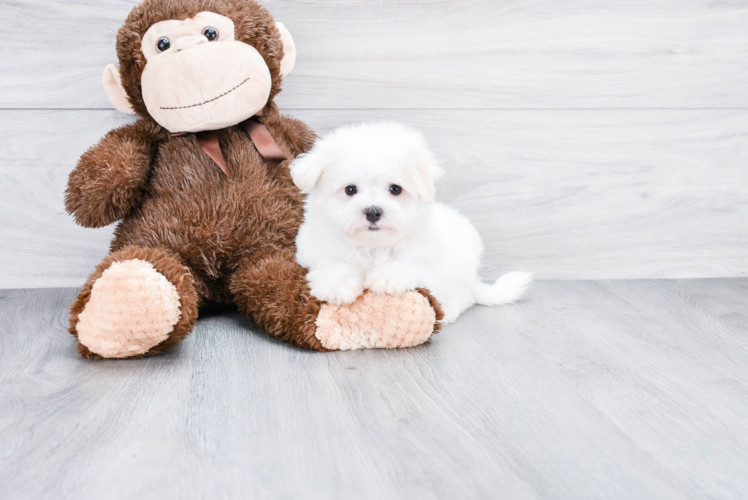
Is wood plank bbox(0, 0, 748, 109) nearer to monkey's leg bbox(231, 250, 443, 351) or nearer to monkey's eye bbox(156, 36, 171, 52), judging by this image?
monkey's eye bbox(156, 36, 171, 52)

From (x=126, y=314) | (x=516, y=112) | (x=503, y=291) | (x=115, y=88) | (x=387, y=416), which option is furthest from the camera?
(x=516, y=112)

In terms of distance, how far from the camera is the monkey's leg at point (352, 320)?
107 centimetres

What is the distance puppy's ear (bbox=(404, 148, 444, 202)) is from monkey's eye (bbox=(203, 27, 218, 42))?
1.49ft

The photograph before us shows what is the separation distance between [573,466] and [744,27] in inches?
52.9

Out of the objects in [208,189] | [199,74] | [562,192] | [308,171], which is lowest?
[562,192]

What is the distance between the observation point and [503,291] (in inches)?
55.6

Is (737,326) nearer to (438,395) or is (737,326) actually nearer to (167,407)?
(438,395)

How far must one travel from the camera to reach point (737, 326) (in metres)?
1.30

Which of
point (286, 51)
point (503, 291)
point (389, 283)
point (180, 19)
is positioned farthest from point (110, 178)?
point (503, 291)

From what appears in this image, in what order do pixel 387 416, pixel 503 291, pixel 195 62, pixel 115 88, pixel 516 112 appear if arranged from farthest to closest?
1. pixel 516 112
2. pixel 503 291
3. pixel 115 88
4. pixel 195 62
5. pixel 387 416

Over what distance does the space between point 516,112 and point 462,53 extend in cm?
19

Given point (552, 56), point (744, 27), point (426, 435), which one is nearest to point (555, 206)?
point (552, 56)

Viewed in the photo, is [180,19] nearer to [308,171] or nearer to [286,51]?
[286,51]

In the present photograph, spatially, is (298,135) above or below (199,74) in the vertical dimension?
below
